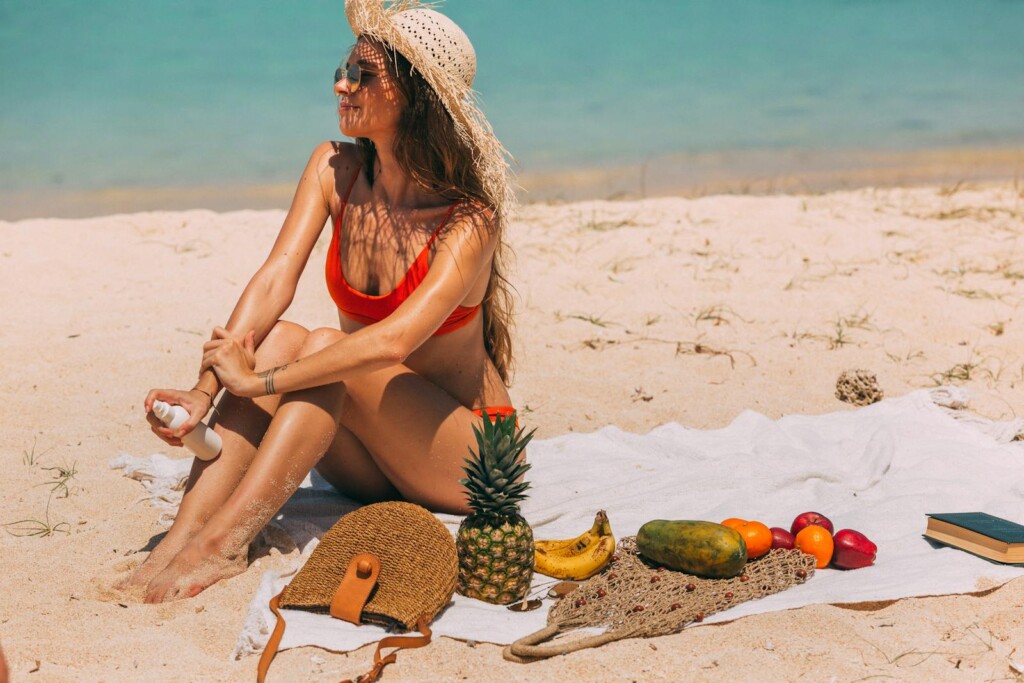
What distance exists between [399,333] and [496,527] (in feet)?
2.57

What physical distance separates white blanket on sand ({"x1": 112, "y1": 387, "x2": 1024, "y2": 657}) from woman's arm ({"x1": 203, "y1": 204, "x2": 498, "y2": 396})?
0.71 meters

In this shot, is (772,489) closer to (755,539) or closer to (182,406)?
(755,539)

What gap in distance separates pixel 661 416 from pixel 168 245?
6.10 m

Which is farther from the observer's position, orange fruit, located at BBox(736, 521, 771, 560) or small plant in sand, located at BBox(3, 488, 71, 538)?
small plant in sand, located at BBox(3, 488, 71, 538)

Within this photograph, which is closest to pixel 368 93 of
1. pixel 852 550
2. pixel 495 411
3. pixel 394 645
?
pixel 495 411

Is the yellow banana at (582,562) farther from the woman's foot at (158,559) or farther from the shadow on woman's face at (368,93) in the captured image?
the shadow on woman's face at (368,93)

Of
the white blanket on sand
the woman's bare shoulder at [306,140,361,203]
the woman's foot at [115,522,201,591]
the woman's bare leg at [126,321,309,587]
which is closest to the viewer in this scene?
the white blanket on sand

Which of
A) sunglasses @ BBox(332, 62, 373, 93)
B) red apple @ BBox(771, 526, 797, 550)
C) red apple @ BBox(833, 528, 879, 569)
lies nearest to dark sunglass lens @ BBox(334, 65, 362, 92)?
sunglasses @ BBox(332, 62, 373, 93)

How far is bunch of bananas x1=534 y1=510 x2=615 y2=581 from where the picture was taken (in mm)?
3469

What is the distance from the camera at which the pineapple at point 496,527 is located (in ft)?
10.3

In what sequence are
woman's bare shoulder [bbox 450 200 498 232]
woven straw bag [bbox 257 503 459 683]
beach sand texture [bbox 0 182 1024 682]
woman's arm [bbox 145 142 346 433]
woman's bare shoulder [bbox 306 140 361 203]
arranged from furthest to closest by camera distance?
woman's bare shoulder [bbox 306 140 361 203]
woman's arm [bbox 145 142 346 433]
woman's bare shoulder [bbox 450 200 498 232]
woven straw bag [bbox 257 503 459 683]
beach sand texture [bbox 0 182 1024 682]

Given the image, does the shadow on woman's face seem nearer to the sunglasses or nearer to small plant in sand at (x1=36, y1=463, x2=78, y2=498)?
the sunglasses

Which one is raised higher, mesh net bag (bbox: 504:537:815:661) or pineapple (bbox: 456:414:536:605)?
pineapple (bbox: 456:414:536:605)

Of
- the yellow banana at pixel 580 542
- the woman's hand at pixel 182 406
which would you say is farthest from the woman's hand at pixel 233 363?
the yellow banana at pixel 580 542
